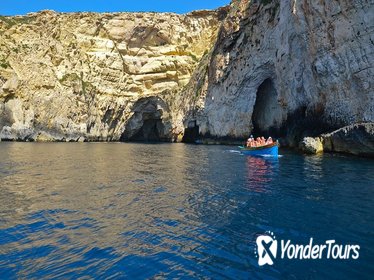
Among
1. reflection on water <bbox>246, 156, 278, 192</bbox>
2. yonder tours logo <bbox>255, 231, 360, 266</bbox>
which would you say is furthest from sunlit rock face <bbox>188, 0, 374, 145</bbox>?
yonder tours logo <bbox>255, 231, 360, 266</bbox>

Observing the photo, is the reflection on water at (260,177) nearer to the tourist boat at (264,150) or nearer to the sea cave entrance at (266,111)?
the tourist boat at (264,150)

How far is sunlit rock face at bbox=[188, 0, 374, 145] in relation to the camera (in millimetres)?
33719

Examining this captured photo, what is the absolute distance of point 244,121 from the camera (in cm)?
6372

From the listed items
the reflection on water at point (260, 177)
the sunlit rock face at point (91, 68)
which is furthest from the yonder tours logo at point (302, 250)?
the sunlit rock face at point (91, 68)

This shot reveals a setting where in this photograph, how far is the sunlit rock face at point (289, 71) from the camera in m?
33.7

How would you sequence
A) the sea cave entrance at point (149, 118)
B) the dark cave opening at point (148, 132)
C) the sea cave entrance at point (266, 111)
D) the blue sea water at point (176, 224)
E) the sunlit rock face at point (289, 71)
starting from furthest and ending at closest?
the dark cave opening at point (148, 132)
the sea cave entrance at point (149, 118)
the sea cave entrance at point (266, 111)
the sunlit rock face at point (289, 71)
the blue sea water at point (176, 224)

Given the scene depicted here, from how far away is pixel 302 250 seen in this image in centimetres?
957

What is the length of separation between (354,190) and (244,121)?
46.6 m

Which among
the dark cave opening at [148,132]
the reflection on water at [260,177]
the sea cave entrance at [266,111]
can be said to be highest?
the sea cave entrance at [266,111]

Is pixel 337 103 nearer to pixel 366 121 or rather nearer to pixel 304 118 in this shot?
pixel 366 121

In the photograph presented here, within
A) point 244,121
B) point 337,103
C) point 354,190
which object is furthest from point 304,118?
point 354,190

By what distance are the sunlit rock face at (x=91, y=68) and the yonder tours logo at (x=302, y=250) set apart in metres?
75.5

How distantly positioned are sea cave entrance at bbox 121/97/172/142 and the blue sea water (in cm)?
6822

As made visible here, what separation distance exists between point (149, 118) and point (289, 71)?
56.2 m
